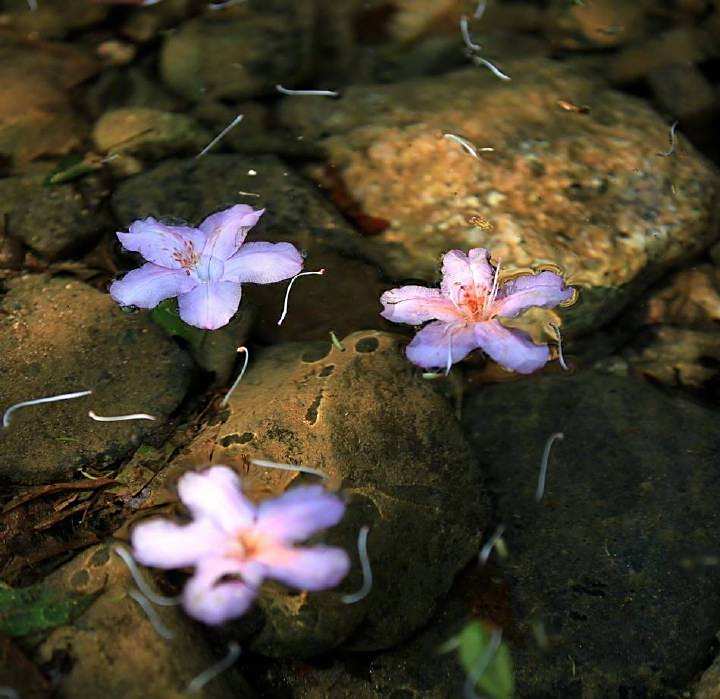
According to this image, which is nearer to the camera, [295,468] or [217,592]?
[217,592]

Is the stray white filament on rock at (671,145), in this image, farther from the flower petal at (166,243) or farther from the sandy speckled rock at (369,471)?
the flower petal at (166,243)

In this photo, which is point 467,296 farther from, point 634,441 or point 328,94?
point 328,94

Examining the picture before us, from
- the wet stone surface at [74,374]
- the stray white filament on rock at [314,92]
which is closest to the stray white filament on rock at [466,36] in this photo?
the stray white filament on rock at [314,92]

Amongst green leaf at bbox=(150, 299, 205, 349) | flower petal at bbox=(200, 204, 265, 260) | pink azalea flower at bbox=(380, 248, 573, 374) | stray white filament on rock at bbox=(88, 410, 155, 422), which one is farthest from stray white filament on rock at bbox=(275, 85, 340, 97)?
stray white filament on rock at bbox=(88, 410, 155, 422)

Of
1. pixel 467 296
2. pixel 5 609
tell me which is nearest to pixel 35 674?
pixel 5 609

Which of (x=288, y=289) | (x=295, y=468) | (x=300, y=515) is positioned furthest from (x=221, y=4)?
(x=300, y=515)

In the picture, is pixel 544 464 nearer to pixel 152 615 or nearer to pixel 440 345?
pixel 440 345

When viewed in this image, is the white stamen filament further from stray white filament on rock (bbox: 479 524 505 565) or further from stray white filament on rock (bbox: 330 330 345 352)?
stray white filament on rock (bbox: 479 524 505 565)
